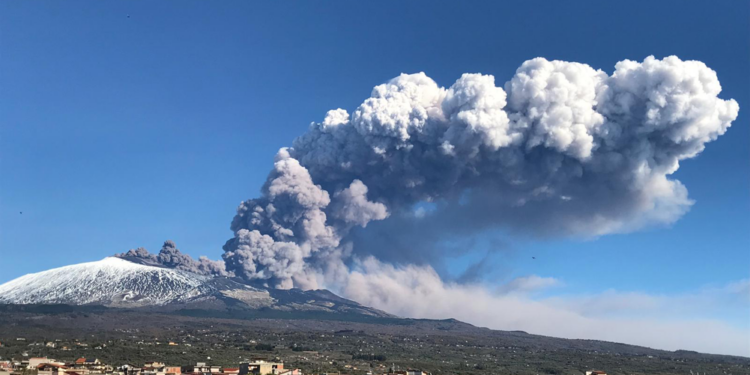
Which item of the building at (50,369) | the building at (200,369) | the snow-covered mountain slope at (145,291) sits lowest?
the building at (50,369)

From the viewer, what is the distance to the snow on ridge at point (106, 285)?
452 ft

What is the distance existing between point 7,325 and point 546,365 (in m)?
65.0

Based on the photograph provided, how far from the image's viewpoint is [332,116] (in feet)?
401

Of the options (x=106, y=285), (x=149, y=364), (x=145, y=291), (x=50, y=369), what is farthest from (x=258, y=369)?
(x=106, y=285)

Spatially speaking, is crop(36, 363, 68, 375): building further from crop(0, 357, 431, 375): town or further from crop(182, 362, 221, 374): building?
crop(182, 362, 221, 374): building

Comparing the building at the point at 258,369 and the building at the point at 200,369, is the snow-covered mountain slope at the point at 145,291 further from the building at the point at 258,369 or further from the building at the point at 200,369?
the building at the point at 258,369

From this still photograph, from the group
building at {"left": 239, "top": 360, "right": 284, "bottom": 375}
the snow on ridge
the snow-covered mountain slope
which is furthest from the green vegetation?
the snow on ridge

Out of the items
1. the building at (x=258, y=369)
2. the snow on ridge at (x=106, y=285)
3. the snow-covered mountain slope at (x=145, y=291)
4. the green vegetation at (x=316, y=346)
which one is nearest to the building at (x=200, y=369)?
the building at (x=258, y=369)

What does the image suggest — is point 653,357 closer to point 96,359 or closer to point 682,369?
point 682,369

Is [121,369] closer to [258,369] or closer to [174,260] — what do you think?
[258,369]

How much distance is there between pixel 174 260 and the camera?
15975 centimetres

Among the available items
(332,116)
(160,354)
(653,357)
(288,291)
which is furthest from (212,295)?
(653,357)

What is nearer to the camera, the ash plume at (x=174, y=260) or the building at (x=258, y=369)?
the building at (x=258, y=369)

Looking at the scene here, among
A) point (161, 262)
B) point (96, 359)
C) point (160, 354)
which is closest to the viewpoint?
point (96, 359)
